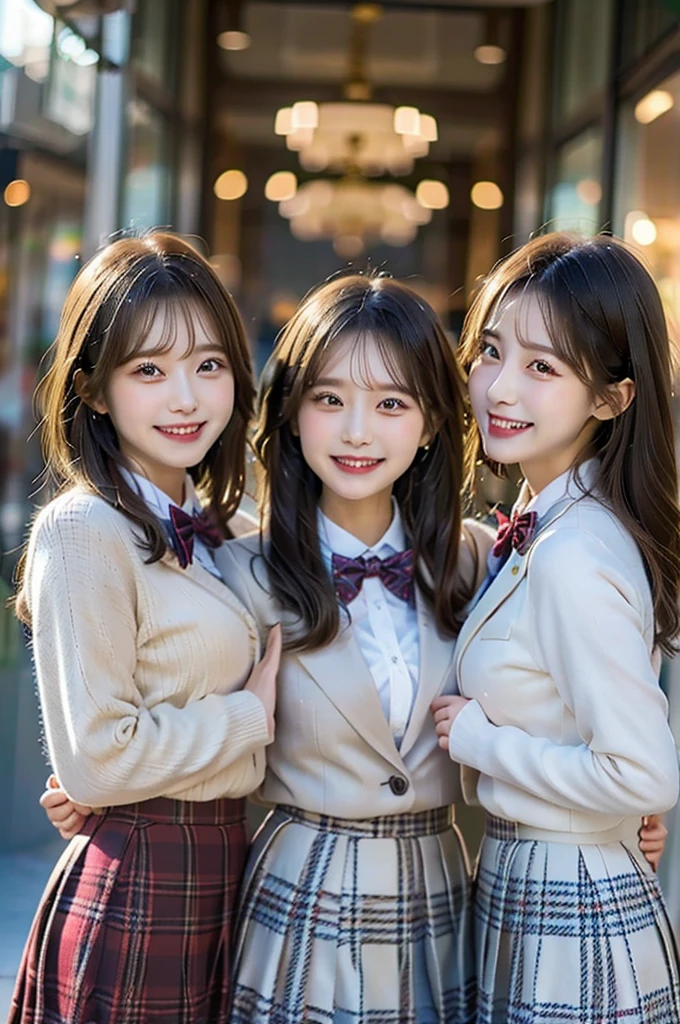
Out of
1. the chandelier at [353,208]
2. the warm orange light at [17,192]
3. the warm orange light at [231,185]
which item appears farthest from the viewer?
the warm orange light at [231,185]

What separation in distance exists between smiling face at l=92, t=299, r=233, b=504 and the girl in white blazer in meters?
0.40

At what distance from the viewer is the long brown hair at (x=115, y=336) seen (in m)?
1.76

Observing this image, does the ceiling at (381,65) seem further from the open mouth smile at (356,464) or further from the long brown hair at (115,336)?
the open mouth smile at (356,464)

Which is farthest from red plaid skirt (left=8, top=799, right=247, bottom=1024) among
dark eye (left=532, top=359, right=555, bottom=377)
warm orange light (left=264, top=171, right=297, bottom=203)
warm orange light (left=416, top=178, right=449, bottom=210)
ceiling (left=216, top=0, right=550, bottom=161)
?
warm orange light (left=416, top=178, right=449, bottom=210)

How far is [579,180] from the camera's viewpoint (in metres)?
5.19

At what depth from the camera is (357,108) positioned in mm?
6230

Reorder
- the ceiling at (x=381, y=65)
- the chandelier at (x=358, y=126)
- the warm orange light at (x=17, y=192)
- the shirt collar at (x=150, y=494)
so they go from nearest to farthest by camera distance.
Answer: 1. the shirt collar at (x=150, y=494)
2. the warm orange light at (x=17, y=192)
3. the chandelier at (x=358, y=126)
4. the ceiling at (x=381, y=65)

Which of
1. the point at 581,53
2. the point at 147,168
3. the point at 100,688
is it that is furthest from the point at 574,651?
the point at 581,53

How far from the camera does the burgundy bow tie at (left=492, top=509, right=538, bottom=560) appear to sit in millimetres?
1775

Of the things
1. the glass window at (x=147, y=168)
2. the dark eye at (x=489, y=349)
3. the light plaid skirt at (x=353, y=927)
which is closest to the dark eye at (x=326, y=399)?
the dark eye at (x=489, y=349)

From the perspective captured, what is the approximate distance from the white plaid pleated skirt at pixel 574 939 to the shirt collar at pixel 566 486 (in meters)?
0.46

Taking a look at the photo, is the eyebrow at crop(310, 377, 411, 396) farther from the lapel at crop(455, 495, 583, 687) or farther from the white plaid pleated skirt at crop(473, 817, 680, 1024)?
the white plaid pleated skirt at crop(473, 817, 680, 1024)

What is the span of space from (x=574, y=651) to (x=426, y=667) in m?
0.30

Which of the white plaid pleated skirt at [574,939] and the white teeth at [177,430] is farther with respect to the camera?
the white teeth at [177,430]
